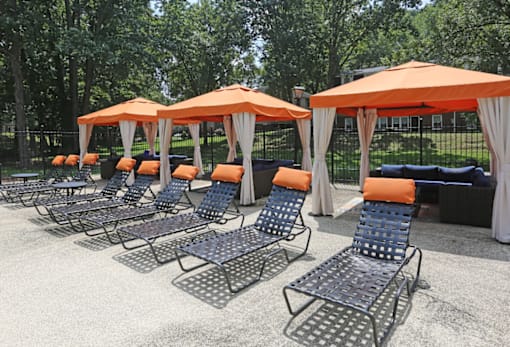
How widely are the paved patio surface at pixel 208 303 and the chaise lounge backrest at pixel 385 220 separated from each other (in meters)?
0.53

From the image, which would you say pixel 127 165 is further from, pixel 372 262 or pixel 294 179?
pixel 372 262

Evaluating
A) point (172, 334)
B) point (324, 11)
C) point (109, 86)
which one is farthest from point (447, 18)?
point (109, 86)

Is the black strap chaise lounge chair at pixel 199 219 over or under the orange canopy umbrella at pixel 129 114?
under

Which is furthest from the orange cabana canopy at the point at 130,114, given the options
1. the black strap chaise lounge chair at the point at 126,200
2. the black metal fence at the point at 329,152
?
the black strap chaise lounge chair at the point at 126,200

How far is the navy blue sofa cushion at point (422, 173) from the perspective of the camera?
309 inches

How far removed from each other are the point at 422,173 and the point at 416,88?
9.88 feet

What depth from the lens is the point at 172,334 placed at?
2.88 meters

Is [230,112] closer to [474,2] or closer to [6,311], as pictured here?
[6,311]

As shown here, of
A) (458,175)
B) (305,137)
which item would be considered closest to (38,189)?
(305,137)

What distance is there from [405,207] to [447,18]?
15409 millimetres

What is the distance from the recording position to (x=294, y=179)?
17.0 feet

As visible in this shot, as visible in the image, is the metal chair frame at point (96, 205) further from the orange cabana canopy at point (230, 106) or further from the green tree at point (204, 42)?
the green tree at point (204, 42)

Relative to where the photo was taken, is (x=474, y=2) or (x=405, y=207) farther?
(x=474, y=2)

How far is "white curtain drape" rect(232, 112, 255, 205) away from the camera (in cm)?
780
